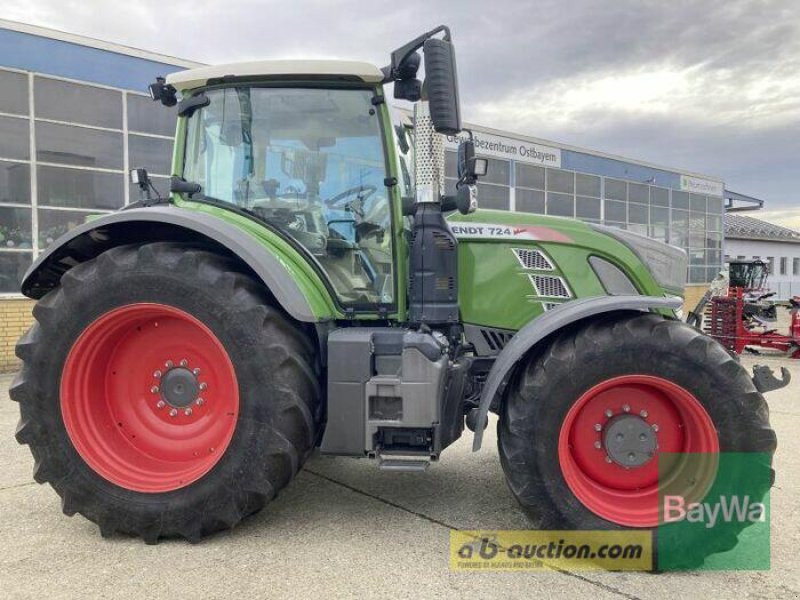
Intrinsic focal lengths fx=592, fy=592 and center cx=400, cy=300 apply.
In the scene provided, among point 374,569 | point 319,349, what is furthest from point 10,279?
point 374,569

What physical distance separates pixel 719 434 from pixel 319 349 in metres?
1.97

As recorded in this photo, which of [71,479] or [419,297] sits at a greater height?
[419,297]

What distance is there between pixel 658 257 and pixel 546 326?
1.23 metres

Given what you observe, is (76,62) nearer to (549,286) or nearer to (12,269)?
(12,269)

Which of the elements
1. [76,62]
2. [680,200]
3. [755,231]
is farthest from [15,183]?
[755,231]

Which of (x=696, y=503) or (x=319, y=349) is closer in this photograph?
(x=696, y=503)

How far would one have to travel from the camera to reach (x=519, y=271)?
3420 mm

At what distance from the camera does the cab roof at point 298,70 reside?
312 centimetres

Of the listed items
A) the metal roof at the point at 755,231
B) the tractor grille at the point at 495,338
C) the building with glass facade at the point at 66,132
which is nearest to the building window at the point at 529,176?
Answer: the building with glass facade at the point at 66,132

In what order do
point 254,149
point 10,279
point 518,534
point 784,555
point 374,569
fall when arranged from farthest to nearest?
point 10,279
point 254,149
point 518,534
point 784,555
point 374,569

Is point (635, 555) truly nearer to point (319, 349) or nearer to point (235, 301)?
point (319, 349)

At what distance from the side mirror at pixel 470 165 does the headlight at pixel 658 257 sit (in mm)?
865

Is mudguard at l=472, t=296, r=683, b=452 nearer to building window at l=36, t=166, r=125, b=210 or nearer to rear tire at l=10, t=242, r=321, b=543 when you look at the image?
rear tire at l=10, t=242, r=321, b=543

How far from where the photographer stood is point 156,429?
10.5 ft
